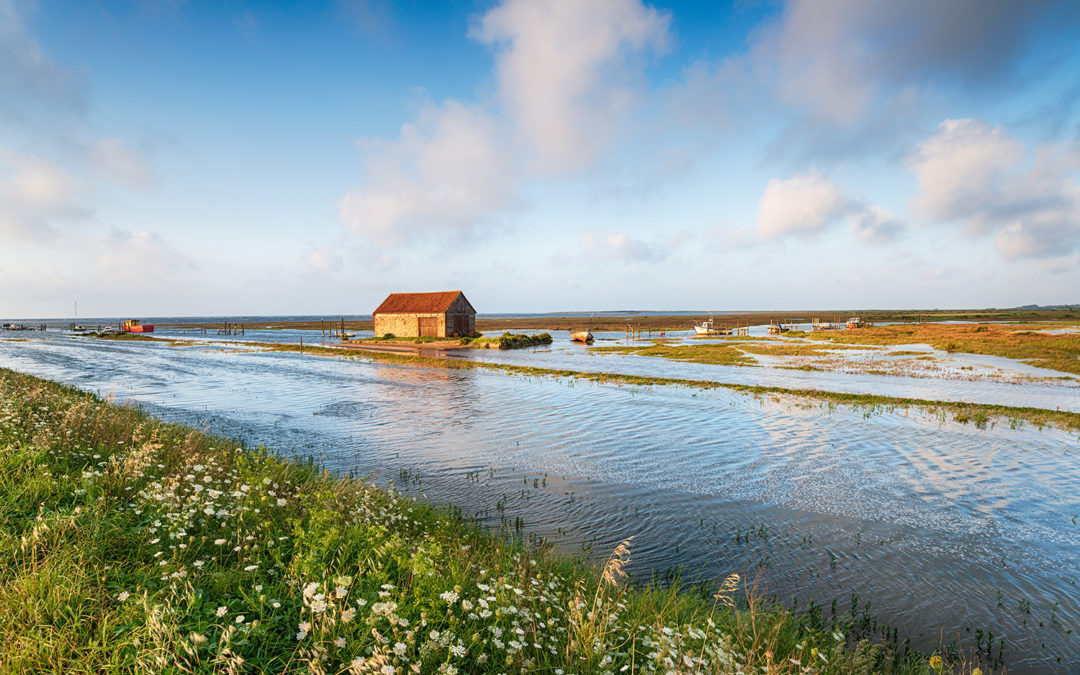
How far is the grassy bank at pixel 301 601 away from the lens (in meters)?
3.50

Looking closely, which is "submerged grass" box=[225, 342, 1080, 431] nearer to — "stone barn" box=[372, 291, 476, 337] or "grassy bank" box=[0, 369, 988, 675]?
"grassy bank" box=[0, 369, 988, 675]

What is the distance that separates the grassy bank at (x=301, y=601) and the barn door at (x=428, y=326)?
54.7m

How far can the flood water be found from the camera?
7.60 metres

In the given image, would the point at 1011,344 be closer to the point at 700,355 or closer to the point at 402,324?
the point at 700,355

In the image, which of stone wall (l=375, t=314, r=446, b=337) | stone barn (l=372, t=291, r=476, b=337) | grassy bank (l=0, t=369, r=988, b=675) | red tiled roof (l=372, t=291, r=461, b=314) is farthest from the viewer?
red tiled roof (l=372, t=291, r=461, b=314)

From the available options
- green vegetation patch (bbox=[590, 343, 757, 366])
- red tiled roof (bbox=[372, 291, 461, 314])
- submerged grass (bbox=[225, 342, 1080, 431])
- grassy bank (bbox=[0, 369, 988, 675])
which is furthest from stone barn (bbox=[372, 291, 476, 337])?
grassy bank (bbox=[0, 369, 988, 675])

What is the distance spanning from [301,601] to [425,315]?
197 feet

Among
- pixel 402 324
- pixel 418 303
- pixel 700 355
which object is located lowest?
pixel 700 355

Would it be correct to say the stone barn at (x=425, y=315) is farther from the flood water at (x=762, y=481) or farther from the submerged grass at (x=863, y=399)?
the flood water at (x=762, y=481)

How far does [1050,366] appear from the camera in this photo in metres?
34.9

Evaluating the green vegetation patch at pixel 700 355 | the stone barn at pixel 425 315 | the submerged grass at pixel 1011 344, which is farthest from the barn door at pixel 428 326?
the submerged grass at pixel 1011 344

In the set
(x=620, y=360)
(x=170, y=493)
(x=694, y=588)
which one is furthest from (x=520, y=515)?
(x=620, y=360)

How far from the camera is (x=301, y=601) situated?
4.19 m

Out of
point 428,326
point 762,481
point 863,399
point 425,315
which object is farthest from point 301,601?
point 425,315
